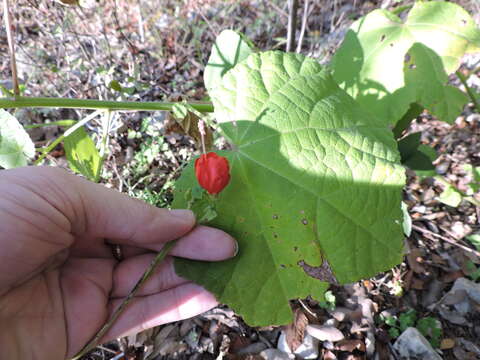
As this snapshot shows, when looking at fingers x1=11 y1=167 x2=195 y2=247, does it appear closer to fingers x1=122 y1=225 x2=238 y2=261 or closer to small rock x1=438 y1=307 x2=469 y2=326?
fingers x1=122 y1=225 x2=238 y2=261

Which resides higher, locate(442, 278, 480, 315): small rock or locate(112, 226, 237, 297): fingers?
locate(112, 226, 237, 297): fingers

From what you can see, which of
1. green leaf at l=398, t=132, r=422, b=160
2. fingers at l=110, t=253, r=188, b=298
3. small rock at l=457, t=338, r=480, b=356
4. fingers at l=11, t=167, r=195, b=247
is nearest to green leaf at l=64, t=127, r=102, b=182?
fingers at l=11, t=167, r=195, b=247

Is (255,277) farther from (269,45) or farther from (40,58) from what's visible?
(40,58)

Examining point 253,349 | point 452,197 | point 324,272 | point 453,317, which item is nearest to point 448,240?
point 452,197

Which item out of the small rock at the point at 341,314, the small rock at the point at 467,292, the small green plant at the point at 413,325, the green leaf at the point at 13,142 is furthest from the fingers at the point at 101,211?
the small rock at the point at 467,292

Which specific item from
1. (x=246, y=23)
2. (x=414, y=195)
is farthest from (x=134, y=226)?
(x=246, y=23)

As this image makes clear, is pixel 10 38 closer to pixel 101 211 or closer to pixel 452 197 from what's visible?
pixel 101 211
